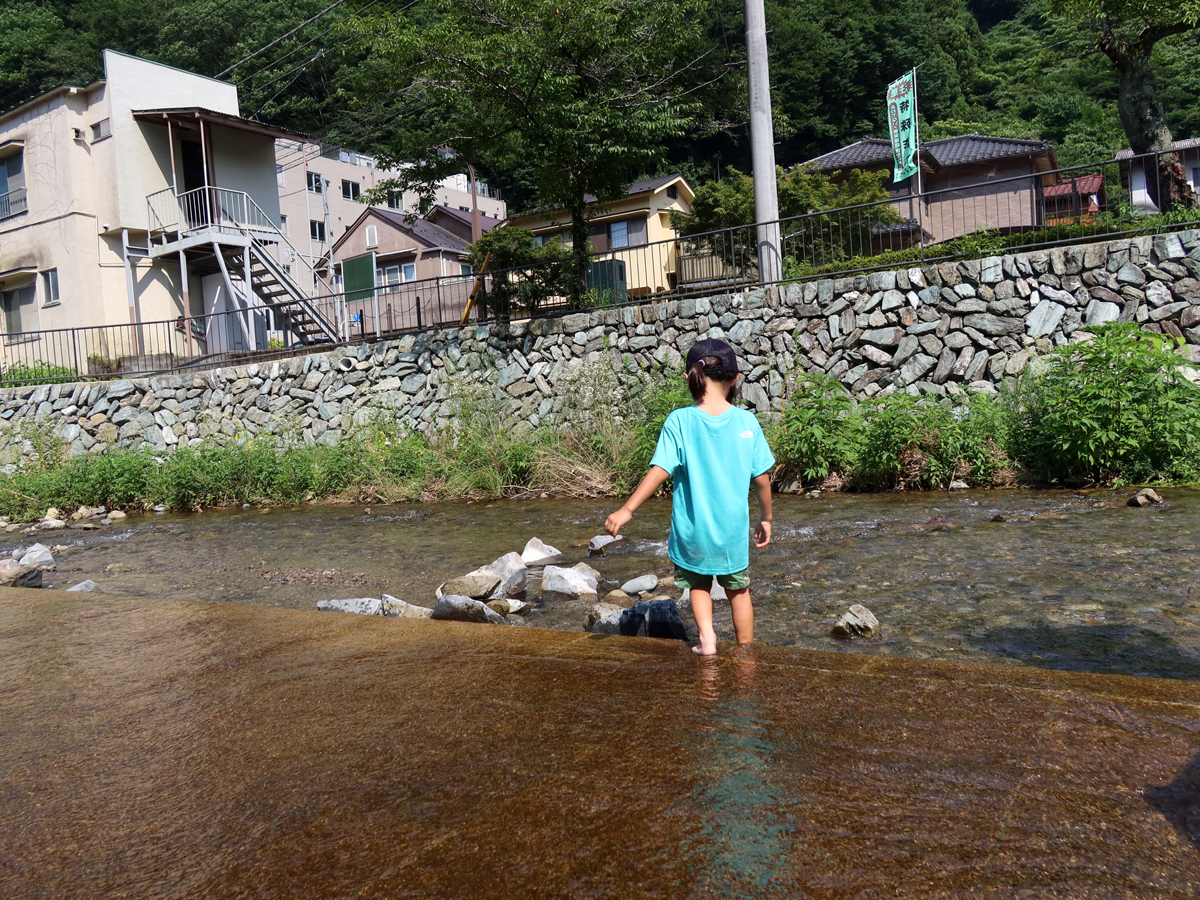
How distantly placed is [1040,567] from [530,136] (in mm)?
11264

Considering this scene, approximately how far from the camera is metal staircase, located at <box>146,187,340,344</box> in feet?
74.5

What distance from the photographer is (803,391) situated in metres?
10.8

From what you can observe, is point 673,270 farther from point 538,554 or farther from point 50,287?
point 50,287

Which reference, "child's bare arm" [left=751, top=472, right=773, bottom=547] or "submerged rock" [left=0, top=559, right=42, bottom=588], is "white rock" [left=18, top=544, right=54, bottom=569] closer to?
"submerged rock" [left=0, top=559, right=42, bottom=588]

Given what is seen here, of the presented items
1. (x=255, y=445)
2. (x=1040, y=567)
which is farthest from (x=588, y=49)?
(x=1040, y=567)

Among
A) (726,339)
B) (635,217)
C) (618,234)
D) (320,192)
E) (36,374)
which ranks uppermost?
(320,192)

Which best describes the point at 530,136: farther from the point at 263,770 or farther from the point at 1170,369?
the point at 263,770

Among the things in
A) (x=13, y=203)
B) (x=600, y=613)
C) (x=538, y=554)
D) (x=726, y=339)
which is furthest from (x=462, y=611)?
(x=13, y=203)

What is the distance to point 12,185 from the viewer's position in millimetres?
24953

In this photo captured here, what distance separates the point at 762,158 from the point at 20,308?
23882 mm

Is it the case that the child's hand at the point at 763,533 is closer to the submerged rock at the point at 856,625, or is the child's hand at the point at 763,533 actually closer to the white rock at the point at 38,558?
the submerged rock at the point at 856,625

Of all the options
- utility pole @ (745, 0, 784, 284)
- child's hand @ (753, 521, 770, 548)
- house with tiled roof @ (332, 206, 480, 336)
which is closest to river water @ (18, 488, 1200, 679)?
child's hand @ (753, 521, 770, 548)

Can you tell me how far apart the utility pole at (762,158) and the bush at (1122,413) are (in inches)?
188

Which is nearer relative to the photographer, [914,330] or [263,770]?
[263,770]
